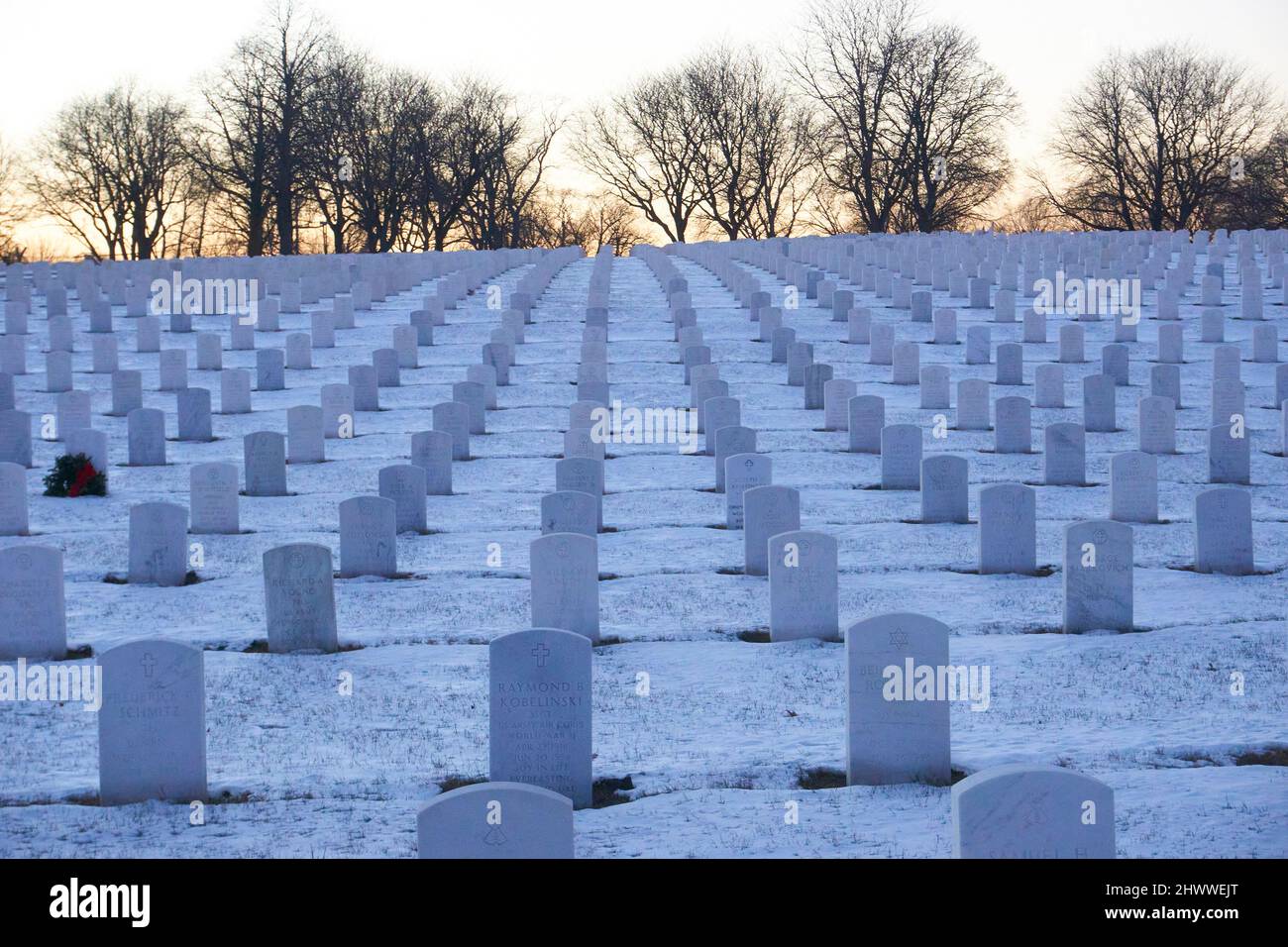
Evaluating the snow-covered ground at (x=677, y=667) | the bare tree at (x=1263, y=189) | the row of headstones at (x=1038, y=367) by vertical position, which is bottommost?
the snow-covered ground at (x=677, y=667)

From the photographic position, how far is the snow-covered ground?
6227 mm

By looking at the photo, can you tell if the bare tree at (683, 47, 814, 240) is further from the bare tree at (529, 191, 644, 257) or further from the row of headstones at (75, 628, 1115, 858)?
the row of headstones at (75, 628, 1115, 858)

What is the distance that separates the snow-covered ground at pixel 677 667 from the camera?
20.4ft

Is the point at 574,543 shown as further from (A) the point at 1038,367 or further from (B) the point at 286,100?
(B) the point at 286,100

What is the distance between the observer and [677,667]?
8656 mm

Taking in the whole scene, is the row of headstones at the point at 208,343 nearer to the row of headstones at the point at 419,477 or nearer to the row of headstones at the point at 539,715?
the row of headstones at the point at 419,477

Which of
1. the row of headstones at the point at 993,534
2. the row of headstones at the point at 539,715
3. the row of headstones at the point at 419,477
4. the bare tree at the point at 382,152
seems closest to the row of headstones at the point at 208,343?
the row of headstones at the point at 419,477

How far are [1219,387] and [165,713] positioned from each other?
1359cm

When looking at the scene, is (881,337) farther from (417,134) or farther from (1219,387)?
(417,134)

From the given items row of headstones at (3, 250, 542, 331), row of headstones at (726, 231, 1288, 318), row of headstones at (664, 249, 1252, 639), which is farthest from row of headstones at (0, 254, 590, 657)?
row of headstones at (726, 231, 1288, 318)

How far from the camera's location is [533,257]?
4053cm

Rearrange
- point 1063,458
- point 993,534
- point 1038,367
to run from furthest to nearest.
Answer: point 1038,367, point 1063,458, point 993,534

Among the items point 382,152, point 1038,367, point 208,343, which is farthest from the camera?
point 382,152

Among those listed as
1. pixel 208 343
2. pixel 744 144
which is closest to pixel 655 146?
pixel 744 144
